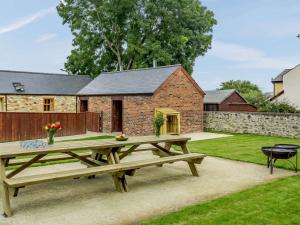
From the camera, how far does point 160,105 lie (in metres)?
20.1

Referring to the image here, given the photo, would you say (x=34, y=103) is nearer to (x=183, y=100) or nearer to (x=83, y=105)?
(x=83, y=105)

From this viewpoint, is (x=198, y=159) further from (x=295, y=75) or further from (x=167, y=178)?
(x=295, y=75)

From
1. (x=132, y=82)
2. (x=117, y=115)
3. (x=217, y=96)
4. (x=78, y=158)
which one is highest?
(x=132, y=82)

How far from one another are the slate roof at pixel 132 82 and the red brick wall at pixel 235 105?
993cm

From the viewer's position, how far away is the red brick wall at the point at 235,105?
1177 inches

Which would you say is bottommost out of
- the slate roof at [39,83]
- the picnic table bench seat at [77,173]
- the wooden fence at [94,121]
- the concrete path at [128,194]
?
the concrete path at [128,194]

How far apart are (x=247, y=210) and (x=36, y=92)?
22.9 m

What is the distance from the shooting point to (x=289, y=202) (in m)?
6.49

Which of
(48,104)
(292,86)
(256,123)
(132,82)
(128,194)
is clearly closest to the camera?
(128,194)

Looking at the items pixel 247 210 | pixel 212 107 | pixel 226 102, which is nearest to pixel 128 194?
pixel 247 210

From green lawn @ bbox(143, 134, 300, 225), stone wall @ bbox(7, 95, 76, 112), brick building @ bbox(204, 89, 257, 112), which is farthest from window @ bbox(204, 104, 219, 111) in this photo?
green lawn @ bbox(143, 134, 300, 225)

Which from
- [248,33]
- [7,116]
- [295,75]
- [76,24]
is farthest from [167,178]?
[76,24]

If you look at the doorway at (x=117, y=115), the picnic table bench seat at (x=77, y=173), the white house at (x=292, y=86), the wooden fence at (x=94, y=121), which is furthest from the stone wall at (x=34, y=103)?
the white house at (x=292, y=86)

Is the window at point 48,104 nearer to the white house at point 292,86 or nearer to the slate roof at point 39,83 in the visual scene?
the slate roof at point 39,83
